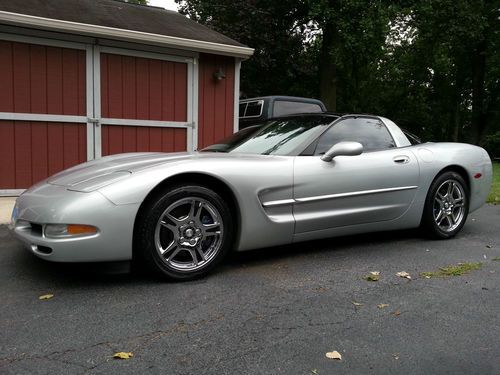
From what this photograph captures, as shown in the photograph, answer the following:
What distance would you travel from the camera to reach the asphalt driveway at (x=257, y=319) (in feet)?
7.19

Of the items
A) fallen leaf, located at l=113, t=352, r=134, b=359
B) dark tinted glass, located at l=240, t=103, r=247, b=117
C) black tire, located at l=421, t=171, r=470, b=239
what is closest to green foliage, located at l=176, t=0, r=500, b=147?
dark tinted glass, located at l=240, t=103, r=247, b=117

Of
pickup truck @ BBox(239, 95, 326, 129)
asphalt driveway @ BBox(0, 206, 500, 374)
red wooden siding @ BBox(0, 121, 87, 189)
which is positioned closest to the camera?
asphalt driveway @ BBox(0, 206, 500, 374)

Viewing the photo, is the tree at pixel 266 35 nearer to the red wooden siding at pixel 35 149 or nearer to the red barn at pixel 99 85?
the red barn at pixel 99 85

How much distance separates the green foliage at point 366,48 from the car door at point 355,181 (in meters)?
10.4

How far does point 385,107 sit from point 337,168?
25.6 meters

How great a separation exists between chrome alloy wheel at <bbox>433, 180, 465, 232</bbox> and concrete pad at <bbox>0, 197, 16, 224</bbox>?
4.49 metres

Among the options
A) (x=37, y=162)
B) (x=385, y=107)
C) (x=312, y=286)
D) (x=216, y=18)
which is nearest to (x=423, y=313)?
(x=312, y=286)

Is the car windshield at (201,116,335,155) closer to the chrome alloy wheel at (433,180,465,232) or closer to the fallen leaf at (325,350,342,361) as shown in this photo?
the chrome alloy wheel at (433,180,465,232)

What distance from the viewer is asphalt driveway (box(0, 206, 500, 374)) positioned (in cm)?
219

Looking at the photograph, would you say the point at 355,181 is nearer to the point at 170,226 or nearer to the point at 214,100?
the point at 170,226

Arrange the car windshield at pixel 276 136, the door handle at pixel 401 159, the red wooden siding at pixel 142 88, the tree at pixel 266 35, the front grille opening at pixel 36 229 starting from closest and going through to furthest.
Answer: the front grille opening at pixel 36 229
the car windshield at pixel 276 136
the door handle at pixel 401 159
the red wooden siding at pixel 142 88
the tree at pixel 266 35

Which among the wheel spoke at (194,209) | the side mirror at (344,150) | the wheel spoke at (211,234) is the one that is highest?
A: the side mirror at (344,150)

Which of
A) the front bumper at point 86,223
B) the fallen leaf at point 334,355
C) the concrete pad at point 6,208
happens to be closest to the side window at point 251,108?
the concrete pad at point 6,208

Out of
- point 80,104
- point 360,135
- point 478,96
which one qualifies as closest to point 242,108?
point 80,104
